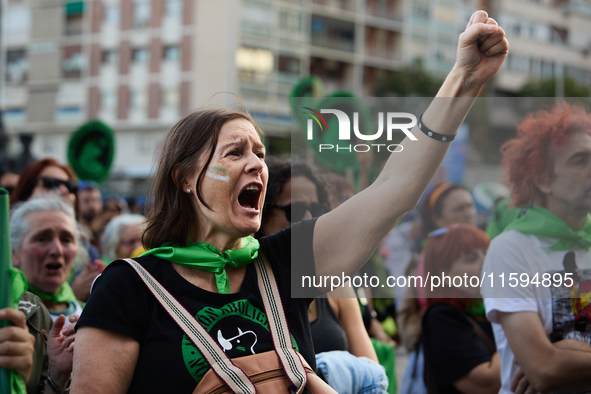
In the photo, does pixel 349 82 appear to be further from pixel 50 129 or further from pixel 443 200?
pixel 443 200

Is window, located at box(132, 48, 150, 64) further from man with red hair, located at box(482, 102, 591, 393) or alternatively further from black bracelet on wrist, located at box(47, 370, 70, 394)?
man with red hair, located at box(482, 102, 591, 393)

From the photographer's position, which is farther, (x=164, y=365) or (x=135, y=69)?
(x=135, y=69)

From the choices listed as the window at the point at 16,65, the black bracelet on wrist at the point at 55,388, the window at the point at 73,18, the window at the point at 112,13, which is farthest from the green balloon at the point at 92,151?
the window at the point at 16,65

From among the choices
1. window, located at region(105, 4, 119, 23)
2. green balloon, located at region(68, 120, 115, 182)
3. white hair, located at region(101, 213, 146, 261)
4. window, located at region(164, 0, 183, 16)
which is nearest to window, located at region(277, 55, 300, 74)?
window, located at region(164, 0, 183, 16)

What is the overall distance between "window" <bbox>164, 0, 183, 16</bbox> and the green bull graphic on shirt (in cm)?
3582

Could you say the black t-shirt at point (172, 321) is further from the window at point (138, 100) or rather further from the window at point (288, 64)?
the window at point (138, 100)

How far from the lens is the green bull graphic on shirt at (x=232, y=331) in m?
1.80

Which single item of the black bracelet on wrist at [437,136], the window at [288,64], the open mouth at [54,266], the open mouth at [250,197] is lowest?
the open mouth at [54,266]

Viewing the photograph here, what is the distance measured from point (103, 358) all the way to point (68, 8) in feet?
131

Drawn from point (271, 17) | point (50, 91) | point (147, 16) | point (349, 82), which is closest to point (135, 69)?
point (147, 16)

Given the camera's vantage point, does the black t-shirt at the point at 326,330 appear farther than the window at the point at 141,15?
No

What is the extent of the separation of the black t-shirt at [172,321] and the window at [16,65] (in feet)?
134

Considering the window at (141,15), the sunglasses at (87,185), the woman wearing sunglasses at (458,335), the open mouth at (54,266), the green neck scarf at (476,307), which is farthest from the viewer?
the window at (141,15)

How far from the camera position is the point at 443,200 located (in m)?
4.23
